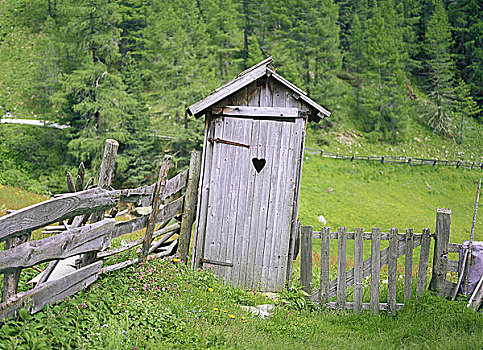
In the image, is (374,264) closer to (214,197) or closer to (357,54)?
(214,197)

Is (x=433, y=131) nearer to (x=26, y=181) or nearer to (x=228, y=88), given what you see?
(x=26, y=181)

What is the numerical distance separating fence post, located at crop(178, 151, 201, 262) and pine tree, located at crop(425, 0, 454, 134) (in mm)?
37373

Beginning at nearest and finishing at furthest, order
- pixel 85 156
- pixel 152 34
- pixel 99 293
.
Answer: pixel 99 293, pixel 85 156, pixel 152 34

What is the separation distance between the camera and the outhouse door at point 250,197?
756 centimetres

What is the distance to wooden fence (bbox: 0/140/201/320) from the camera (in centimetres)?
383

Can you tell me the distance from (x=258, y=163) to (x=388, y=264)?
2742mm

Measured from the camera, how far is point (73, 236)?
4.64m

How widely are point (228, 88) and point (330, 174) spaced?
22.4 m

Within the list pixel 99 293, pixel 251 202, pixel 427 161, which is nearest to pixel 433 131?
pixel 427 161

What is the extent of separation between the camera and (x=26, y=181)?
78.8 ft

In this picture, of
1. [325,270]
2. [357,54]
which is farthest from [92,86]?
[357,54]

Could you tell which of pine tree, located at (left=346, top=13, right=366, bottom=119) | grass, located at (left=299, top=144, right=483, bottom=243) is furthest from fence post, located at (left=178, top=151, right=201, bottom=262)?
pine tree, located at (left=346, top=13, right=366, bottom=119)


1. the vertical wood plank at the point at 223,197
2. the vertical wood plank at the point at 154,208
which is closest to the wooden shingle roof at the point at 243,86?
the vertical wood plank at the point at 223,197

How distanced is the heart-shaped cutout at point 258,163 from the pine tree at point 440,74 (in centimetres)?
3685
